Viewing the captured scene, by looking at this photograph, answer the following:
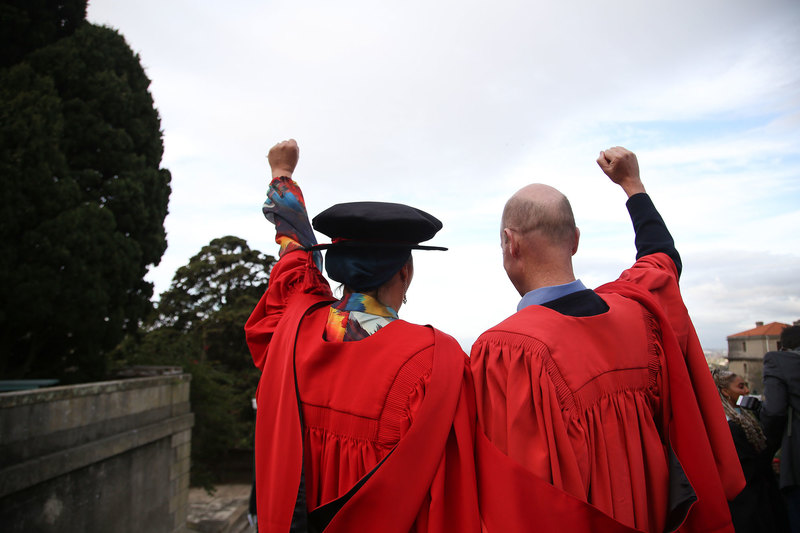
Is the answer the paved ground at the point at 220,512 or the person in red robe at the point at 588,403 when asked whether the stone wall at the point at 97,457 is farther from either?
the person in red robe at the point at 588,403

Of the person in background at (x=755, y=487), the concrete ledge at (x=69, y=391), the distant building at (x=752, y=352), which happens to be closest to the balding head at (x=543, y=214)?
the person in background at (x=755, y=487)

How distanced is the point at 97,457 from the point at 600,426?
272 inches

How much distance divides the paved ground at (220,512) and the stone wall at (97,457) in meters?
2.48

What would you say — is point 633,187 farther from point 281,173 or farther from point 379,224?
point 281,173

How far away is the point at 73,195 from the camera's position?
24.9ft

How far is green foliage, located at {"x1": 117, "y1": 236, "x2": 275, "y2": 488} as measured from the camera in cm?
1246

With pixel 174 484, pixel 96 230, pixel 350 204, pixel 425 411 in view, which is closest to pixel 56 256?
pixel 96 230

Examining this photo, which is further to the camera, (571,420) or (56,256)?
(56,256)

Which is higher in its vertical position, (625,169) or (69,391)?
(625,169)

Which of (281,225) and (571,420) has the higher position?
(281,225)

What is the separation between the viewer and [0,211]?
664 cm

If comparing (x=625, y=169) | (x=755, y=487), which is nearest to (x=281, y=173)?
(x=625, y=169)

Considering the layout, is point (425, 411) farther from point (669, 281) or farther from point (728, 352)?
point (728, 352)

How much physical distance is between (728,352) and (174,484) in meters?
11.7
